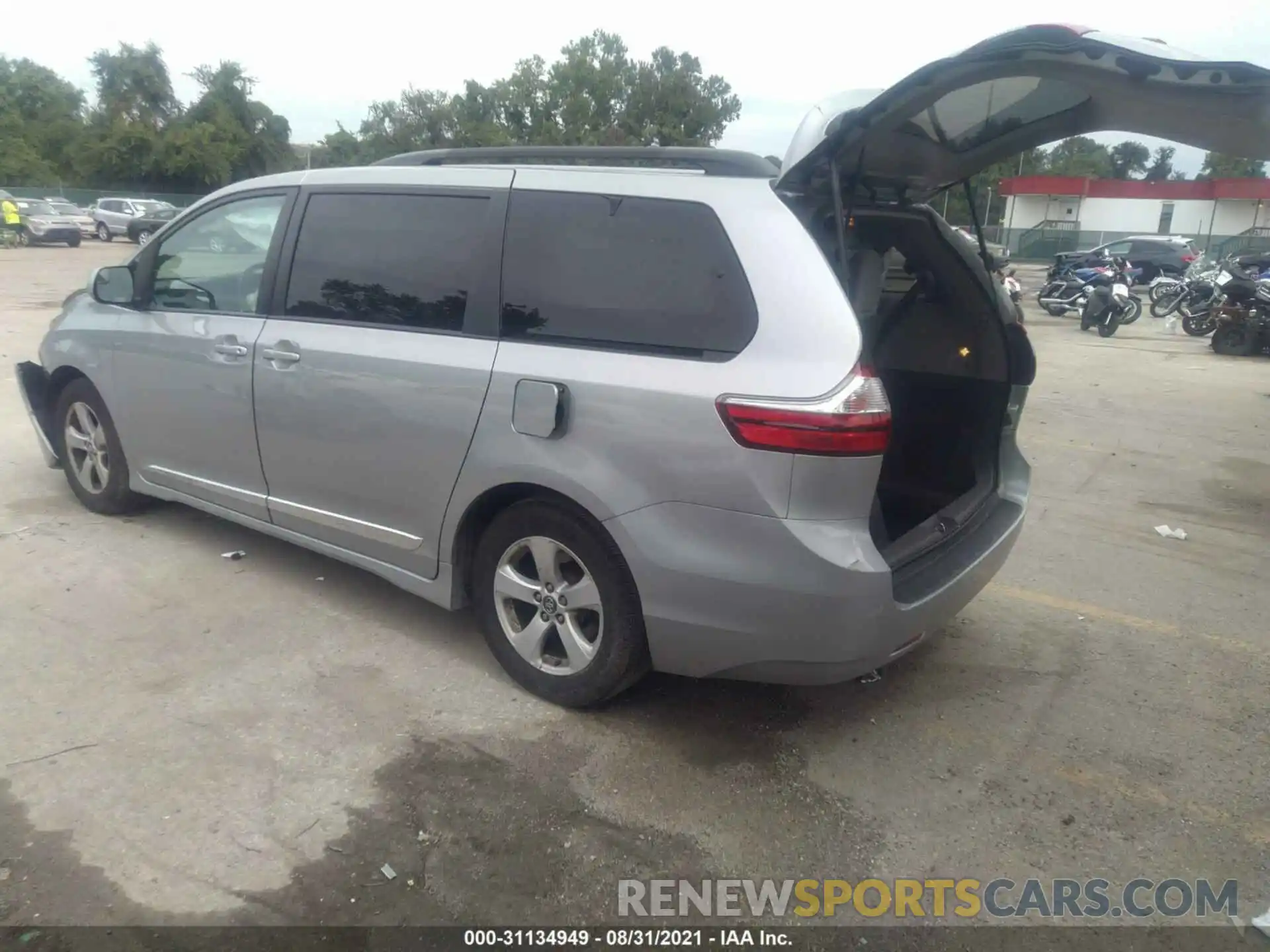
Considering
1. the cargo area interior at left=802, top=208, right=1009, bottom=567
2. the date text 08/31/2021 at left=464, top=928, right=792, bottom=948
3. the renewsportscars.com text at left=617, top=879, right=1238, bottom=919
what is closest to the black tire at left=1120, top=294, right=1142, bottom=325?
the cargo area interior at left=802, top=208, right=1009, bottom=567

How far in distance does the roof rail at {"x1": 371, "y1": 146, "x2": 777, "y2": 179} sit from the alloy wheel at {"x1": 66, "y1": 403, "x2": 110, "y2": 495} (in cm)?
224

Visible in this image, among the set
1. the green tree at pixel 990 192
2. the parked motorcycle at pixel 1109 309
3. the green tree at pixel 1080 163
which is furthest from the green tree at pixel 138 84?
the green tree at pixel 1080 163

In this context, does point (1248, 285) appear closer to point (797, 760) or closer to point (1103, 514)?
point (1103, 514)

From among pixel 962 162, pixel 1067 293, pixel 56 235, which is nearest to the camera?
pixel 962 162

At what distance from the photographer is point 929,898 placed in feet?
8.62

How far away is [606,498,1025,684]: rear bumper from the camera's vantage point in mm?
2824

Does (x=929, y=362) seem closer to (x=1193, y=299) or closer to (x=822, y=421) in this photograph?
(x=822, y=421)

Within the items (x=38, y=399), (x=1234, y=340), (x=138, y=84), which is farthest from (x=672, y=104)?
(x=38, y=399)

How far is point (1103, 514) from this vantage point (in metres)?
6.01

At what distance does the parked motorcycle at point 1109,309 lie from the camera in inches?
664

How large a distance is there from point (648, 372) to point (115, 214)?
3680 cm

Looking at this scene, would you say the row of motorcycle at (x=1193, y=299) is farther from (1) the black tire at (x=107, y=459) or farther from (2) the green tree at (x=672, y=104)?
(2) the green tree at (x=672, y=104)

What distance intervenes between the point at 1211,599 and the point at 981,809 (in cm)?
248

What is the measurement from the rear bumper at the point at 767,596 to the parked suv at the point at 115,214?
3617cm
